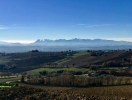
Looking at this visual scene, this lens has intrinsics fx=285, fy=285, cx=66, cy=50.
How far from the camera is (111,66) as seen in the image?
342 feet

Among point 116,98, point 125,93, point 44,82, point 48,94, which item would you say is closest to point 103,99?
point 116,98

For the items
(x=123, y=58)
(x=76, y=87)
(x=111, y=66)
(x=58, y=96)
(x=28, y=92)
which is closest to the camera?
(x=58, y=96)

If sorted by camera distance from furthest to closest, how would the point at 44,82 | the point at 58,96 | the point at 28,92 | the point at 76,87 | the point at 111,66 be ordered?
the point at 111,66
the point at 44,82
the point at 76,87
the point at 28,92
the point at 58,96

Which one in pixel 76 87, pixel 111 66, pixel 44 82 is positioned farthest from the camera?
pixel 111 66

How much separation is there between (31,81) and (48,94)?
20455 millimetres

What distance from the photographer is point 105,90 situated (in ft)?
179

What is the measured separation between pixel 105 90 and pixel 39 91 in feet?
41.5

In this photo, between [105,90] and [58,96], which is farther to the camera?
[105,90]

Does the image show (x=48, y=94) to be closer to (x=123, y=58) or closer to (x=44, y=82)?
(x=44, y=82)

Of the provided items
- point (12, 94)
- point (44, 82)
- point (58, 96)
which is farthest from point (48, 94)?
point (44, 82)

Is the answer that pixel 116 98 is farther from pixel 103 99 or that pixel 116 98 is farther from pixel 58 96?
pixel 58 96

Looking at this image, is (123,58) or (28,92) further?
(123,58)

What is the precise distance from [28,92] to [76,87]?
1196 cm

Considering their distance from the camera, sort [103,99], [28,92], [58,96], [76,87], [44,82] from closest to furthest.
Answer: [103,99], [58,96], [28,92], [76,87], [44,82]
